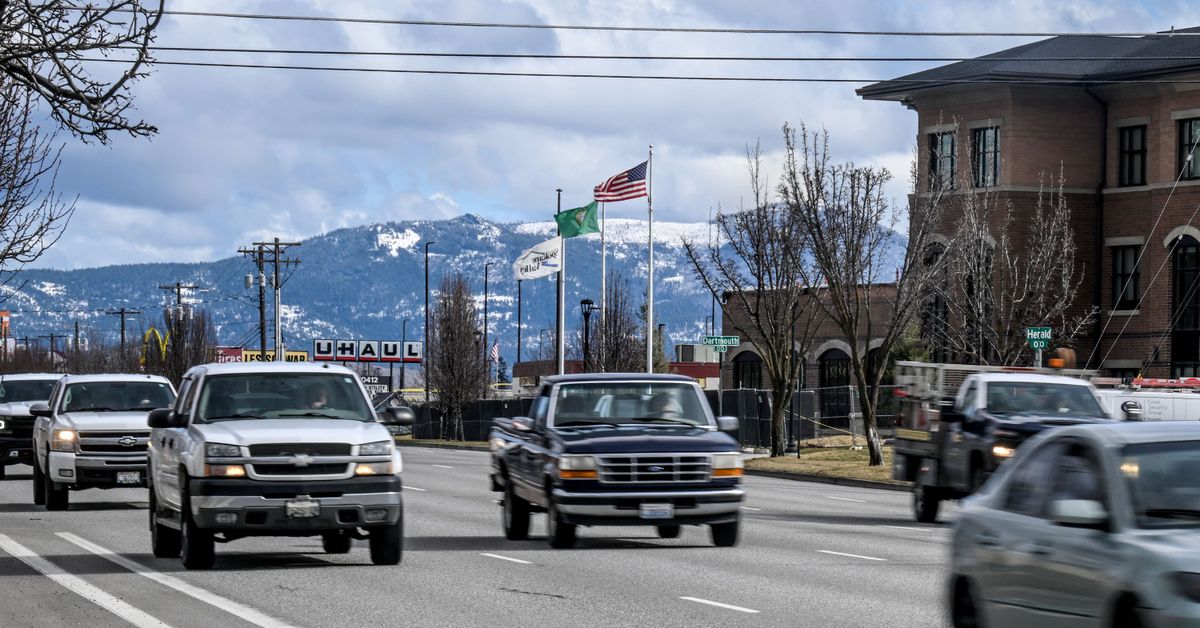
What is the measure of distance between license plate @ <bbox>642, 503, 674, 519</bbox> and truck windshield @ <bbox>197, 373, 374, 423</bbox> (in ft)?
9.77

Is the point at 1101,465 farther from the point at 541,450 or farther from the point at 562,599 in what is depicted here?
the point at 541,450

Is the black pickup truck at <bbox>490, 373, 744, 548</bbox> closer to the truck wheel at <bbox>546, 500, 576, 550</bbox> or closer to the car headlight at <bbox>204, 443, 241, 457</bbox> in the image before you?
the truck wheel at <bbox>546, 500, 576, 550</bbox>

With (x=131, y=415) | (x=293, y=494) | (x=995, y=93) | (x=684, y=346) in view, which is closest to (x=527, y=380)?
(x=684, y=346)

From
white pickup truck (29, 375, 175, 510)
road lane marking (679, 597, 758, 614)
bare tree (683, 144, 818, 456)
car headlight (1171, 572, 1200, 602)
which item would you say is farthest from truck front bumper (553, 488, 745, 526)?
bare tree (683, 144, 818, 456)

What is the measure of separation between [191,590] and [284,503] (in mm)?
1625

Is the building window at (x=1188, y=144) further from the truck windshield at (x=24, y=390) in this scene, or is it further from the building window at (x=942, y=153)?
the truck windshield at (x=24, y=390)

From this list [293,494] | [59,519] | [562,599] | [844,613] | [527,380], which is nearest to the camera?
[844,613]

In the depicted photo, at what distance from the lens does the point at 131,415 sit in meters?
26.2

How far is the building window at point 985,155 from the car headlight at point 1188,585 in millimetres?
48490

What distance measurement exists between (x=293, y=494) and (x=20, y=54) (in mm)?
4532

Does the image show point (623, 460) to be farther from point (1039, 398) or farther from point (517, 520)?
point (1039, 398)

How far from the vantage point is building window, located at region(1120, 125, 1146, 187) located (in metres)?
55.2

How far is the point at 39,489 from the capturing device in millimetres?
27000

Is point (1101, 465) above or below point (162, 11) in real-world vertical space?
below
